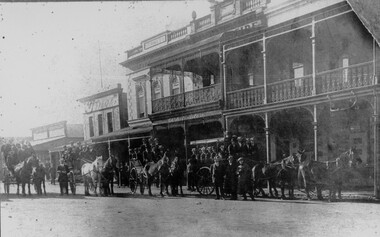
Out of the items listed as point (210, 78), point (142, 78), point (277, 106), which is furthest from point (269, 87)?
point (142, 78)

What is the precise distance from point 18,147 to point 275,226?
20.7ft

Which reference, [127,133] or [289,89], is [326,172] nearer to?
[289,89]

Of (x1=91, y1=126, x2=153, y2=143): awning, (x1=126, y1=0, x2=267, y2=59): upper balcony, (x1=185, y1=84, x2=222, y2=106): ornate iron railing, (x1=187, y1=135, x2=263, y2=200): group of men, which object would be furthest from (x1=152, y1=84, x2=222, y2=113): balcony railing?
(x1=187, y1=135, x2=263, y2=200): group of men

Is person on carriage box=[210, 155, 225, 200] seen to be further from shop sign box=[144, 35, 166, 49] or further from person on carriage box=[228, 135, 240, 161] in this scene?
shop sign box=[144, 35, 166, 49]

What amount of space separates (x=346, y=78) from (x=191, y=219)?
235 inches

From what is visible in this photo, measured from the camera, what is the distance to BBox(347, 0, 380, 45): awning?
6.28 meters

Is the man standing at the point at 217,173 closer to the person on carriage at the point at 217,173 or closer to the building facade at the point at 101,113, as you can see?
the person on carriage at the point at 217,173

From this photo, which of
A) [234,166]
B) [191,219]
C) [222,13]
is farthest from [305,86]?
[191,219]

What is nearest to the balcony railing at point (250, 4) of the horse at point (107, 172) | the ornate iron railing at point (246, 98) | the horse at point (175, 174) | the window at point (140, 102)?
the ornate iron railing at point (246, 98)

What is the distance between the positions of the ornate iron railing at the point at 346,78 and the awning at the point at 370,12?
10.5ft

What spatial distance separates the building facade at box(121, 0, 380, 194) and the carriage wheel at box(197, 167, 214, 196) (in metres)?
1.61

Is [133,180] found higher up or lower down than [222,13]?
lower down

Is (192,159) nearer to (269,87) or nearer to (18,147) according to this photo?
(269,87)

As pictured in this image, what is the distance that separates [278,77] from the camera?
13.1 m
